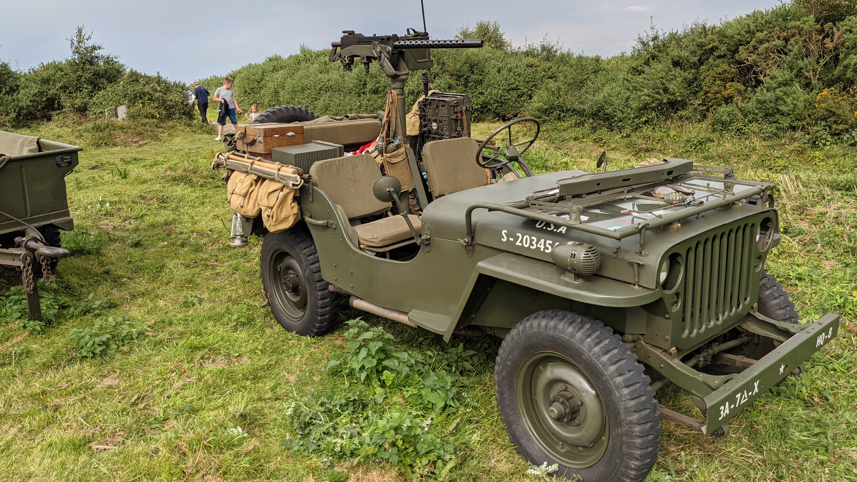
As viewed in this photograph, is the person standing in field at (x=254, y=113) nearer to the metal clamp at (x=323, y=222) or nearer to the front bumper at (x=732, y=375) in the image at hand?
the metal clamp at (x=323, y=222)

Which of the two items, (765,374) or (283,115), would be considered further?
(283,115)

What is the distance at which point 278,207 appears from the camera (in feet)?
14.4

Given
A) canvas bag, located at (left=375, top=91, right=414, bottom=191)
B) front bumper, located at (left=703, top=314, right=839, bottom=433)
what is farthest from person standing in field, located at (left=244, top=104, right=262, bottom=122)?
front bumper, located at (left=703, top=314, right=839, bottom=433)

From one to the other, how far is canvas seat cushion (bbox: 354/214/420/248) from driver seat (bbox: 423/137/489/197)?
0.33 meters

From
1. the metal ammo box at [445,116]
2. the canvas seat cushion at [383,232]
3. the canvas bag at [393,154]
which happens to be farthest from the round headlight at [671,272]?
the metal ammo box at [445,116]

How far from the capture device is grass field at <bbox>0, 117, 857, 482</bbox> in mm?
3266

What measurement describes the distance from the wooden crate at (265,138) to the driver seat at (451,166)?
1.23 m

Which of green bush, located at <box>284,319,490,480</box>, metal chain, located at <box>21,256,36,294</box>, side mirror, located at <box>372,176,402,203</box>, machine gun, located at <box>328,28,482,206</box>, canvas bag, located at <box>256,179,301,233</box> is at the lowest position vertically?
green bush, located at <box>284,319,490,480</box>

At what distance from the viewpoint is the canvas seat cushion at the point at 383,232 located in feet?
13.7

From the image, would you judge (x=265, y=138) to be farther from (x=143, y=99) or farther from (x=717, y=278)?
(x=143, y=99)

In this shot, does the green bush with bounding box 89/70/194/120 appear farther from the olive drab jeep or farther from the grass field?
the olive drab jeep

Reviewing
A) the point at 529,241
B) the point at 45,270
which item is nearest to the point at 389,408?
the point at 529,241

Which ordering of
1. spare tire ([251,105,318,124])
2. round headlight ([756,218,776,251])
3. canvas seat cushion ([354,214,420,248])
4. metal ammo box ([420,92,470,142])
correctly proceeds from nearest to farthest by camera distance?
round headlight ([756,218,776,251]) < canvas seat cushion ([354,214,420,248]) < spare tire ([251,105,318,124]) < metal ammo box ([420,92,470,142])

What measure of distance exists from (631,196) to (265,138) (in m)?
2.77
